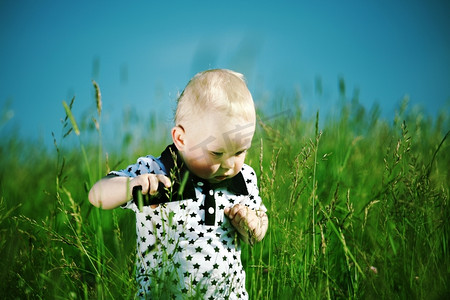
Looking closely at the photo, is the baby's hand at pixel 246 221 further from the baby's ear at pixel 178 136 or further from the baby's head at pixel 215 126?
the baby's ear at pixel 178 136

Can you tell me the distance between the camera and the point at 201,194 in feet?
6.10

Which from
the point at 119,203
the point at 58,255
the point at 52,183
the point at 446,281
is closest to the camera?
the point at 446,281

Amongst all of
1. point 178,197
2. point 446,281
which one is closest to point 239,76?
point 178,197

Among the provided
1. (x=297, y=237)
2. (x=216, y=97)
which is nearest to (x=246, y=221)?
(x=297, y=237)

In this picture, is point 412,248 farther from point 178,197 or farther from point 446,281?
point 178,197

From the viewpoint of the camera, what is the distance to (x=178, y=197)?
1817 mm

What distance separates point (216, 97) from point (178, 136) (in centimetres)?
25

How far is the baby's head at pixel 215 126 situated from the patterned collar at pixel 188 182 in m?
0.05

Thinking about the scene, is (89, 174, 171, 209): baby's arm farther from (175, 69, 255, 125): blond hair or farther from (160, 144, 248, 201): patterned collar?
(175, 69, 255, 125): blond hair

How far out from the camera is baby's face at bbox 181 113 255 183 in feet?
5.52

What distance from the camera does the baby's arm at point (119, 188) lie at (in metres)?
1.64

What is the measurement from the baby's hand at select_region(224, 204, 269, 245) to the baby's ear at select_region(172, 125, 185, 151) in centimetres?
36

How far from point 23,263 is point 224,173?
963 millimetres

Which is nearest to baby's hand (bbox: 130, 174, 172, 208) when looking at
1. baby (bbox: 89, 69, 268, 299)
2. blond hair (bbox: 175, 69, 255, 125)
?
baby (bbox: 89, 69, 268, 299)
